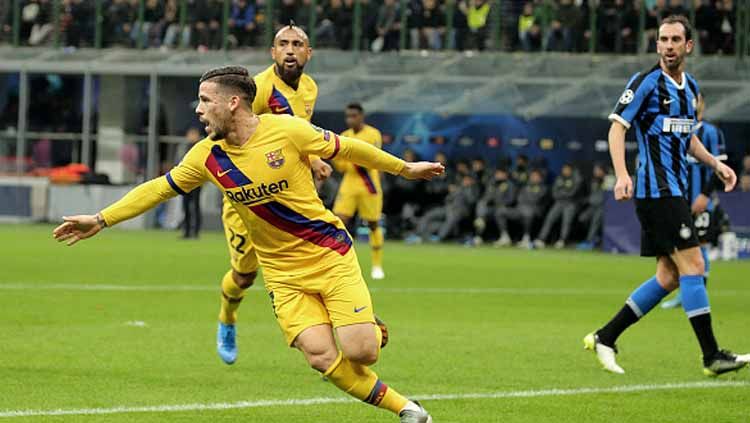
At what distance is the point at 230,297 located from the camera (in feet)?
35.5

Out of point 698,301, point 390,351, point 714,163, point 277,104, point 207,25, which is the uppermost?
point 277,104

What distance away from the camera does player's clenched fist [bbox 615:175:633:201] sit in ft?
32.2

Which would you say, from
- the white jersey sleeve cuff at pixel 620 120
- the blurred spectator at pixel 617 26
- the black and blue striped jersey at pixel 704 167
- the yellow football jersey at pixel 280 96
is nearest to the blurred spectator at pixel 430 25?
the blurred spectator at pixel 617 26

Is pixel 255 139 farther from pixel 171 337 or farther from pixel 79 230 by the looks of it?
pixel 171 337

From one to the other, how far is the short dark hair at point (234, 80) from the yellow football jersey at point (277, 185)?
0.69 feet

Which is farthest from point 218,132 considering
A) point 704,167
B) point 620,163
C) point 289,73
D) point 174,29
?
point 174,29

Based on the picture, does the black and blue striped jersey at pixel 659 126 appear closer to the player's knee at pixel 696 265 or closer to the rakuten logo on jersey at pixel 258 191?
the player's knee at pixel 696 265

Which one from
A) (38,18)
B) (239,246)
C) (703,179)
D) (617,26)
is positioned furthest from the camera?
(38,18)

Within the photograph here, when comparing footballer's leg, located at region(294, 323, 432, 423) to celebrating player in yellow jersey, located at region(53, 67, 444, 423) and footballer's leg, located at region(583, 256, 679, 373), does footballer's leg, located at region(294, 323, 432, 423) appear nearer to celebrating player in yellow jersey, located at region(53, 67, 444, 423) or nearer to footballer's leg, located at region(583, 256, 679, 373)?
celebrating player in yellow jersey, located at region(53, 67, 444, 423)

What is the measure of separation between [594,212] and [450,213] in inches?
129

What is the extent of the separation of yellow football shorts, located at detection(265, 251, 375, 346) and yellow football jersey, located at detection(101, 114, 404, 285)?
40mm

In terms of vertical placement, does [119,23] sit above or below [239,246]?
below

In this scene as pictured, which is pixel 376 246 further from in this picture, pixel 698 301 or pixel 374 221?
pixel 698 301

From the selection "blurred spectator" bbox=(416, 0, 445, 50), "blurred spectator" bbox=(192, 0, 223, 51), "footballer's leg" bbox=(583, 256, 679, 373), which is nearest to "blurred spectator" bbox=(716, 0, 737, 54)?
"blurred spectator" bbox=(416, 0, 445, 50)
